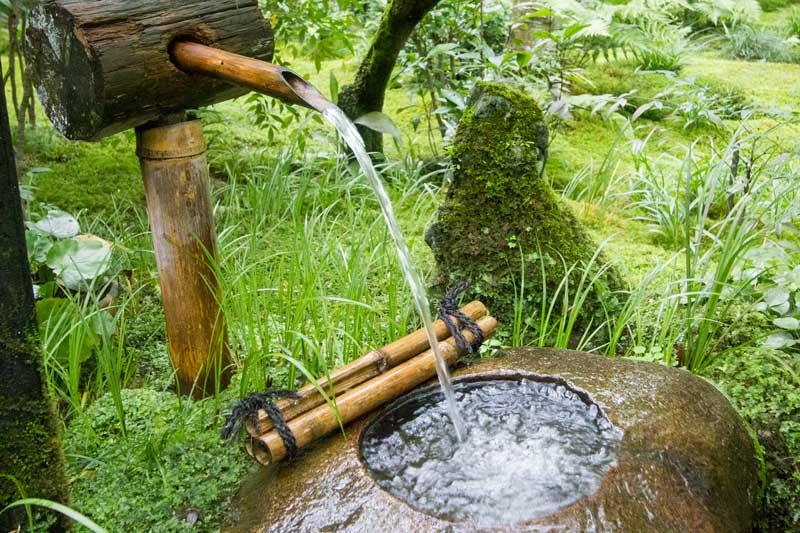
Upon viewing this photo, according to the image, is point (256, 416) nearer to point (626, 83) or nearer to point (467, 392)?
point (467, 392)

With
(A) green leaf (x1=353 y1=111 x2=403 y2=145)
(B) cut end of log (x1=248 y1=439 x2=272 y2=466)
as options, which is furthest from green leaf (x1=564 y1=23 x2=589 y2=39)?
(B) cut end of log (x1=248 y1=439 x2=272 y2=466)

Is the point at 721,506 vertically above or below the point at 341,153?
below

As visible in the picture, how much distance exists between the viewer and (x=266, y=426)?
1.96 meters

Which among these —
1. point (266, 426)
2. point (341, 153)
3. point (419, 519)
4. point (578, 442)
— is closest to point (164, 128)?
point (266, 426)

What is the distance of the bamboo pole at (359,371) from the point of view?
204 centimetres

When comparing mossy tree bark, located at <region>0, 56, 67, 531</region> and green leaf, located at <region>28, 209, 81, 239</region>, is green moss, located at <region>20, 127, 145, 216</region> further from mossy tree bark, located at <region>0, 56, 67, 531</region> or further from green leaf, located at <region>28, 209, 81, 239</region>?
mossy tree bark, located at <region>0, 56, 67, 531</region>

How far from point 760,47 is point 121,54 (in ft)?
26.8

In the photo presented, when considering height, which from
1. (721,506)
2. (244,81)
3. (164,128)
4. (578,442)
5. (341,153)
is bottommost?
(721,506)

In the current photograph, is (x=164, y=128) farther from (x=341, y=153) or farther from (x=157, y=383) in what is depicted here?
(x=341, y=153)

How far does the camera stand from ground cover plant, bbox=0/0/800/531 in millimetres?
2254

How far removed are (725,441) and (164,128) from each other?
1939 mm

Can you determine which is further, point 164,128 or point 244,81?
point 164,128

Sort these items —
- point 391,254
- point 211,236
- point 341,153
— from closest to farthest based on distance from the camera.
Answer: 1. point 211,236
2. point 391,254
3. point 341,153

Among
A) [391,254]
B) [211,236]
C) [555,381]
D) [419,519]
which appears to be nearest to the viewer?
[419,519]
